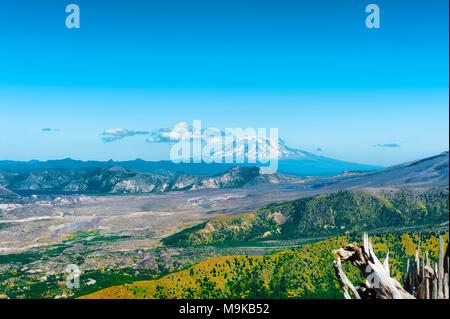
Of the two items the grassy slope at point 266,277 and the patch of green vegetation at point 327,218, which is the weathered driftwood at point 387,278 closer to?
the grassy slope at point 266,277

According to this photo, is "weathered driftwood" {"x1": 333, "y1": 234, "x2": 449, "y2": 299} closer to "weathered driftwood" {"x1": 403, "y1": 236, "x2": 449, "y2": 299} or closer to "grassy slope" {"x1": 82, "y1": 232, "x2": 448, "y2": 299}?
"weathered driftwood" {"x1": 403, "y1": 236, "x2": 449, "y2": 299}

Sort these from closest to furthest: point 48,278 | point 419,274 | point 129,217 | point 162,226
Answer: point 419,274, point 48,278, point 162,226, point 129,217

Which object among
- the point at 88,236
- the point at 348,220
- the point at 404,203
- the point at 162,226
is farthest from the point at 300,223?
the point at 88,236

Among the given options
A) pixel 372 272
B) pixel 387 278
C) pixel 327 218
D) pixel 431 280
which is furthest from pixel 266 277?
pixel 387 278

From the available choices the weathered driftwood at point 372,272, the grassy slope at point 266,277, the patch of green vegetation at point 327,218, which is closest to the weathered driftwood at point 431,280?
the weathered driftwood at point 372,272

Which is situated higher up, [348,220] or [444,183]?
[444,183]

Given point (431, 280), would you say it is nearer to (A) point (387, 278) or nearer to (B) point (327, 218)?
(A) point (387, 278)
